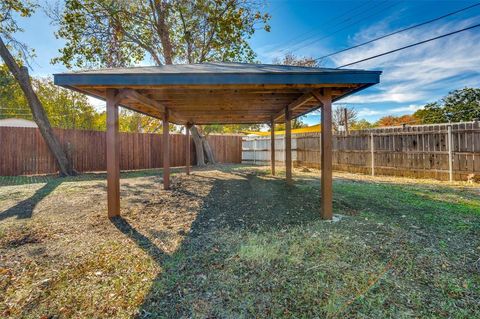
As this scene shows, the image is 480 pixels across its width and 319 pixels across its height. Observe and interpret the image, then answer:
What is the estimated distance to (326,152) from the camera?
324 cm

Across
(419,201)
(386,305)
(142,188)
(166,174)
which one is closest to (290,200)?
(419,201)

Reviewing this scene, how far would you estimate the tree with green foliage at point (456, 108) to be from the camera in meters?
20.0

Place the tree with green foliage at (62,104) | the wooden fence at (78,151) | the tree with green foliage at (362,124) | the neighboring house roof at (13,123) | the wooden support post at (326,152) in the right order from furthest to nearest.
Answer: the tree with green foliage at (362,124)
the neighboring house roof at (13,123)
the tree with green foliage at (62,104)
the wooden fence at (78,151)
the wooden support post at (326,152)

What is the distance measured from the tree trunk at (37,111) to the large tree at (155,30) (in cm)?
173

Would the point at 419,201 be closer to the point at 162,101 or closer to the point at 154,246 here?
the point at 154,246

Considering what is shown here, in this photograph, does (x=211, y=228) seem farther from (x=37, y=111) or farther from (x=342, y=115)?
(x=342, y=115)

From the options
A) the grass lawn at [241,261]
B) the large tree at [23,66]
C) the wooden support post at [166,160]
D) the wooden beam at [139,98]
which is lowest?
the grass lawn at [241,261]

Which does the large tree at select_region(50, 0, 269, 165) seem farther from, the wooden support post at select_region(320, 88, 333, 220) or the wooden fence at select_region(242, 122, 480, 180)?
the wooden support post at select_region(320, 88, 333, 220)

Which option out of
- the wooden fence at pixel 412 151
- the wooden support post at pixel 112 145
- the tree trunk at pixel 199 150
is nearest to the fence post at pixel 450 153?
the wooden fence at pixel 412 151

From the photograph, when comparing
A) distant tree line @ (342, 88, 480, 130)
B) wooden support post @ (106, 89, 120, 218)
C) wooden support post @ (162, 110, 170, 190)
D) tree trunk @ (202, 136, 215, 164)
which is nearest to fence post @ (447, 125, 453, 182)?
wooden support post @ (162, 110, 170, 190)

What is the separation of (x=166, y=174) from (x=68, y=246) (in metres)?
3.38

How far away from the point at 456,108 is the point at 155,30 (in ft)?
84.3

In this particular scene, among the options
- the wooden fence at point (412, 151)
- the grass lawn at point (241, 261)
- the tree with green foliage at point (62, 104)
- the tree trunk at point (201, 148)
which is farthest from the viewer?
the tree with green foliage at point (62, 104)

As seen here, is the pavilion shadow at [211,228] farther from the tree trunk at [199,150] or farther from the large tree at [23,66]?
the tree trunk at [199,150]
